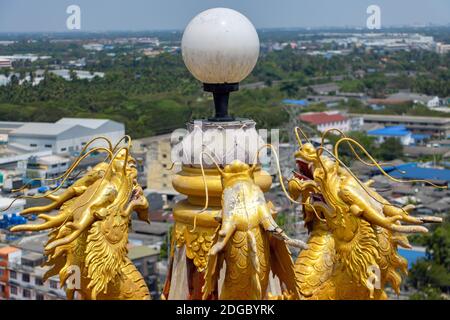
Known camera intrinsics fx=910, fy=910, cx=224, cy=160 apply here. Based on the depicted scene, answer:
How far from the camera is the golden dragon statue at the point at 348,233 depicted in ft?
13.4

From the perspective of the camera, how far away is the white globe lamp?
13.4ft

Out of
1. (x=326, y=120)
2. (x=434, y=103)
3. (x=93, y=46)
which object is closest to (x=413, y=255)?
(x=326, y=120)

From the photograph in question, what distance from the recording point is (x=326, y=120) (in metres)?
62.5

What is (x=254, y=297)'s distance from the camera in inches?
148

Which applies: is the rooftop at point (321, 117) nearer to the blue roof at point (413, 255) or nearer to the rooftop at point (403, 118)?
the rooftop at point (403, 118)

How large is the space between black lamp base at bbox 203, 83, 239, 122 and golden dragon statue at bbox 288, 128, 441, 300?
436mm

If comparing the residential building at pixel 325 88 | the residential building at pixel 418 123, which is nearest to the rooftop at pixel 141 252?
the residential building at pixel 418 123

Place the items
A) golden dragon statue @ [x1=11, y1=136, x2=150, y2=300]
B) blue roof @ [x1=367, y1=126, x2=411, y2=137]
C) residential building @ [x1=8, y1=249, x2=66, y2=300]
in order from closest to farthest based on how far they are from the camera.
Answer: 1. golden dragon statue @ [x1=11, y1=136, x2=150, y2=300]
2. residential building @ [x1=8, y1=249, x2=66, y2=300]
3. blue roof @ [x1=367, y1=126, x2=411, y2=137]

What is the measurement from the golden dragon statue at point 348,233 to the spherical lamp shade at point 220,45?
52 cm

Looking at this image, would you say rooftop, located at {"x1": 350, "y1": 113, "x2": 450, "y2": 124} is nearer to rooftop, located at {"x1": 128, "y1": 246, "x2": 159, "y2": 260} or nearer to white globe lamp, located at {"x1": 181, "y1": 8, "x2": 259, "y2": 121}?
rooftop, located at {"x1": 128, "y1": 246, "x2": 159, "y2": 260}

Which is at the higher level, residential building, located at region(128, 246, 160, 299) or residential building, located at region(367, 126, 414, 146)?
residential building, located at region(128, 246, 160, 299)

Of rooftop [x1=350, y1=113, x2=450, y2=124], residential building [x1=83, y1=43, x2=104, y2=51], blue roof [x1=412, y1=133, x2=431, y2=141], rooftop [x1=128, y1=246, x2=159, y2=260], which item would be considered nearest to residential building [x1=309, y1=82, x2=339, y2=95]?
rooftop [x1=350, y1=113, x2=450, y2=124]

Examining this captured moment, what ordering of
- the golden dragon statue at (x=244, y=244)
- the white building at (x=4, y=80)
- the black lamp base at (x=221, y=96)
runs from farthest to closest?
the white building at (x=4, y=80)
the black lamp base at (x=221, y=96)
the golden dragon statue at (x=244, y=244)

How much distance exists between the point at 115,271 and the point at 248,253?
0.74 metres
